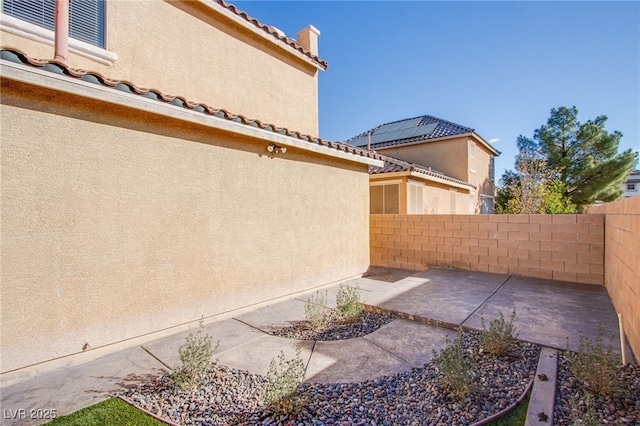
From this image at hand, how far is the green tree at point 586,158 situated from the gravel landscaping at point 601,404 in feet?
80.0

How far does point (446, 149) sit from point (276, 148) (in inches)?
660

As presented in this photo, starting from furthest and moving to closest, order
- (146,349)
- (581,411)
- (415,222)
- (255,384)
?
(415,222)
(146,349)
(255,384)
(581,411)

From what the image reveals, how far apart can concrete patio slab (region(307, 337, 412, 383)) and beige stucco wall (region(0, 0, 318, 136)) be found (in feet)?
21.5

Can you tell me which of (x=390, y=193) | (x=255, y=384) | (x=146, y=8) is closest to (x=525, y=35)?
(x=390, y=193)

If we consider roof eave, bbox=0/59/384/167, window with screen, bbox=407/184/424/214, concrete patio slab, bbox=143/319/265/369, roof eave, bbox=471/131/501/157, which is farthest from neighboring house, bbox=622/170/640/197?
concrete patio slab, bbox=143/319/265/369

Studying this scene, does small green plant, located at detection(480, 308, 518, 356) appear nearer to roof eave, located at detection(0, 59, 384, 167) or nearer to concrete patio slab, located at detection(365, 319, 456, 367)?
concrete patio slab, located at detection(365, 319, 456, 367)

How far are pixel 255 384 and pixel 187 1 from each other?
865 cm

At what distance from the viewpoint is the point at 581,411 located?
2.85 m

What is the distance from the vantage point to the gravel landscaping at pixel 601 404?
268 centimetres

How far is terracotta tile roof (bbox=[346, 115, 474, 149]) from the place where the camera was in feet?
67.6

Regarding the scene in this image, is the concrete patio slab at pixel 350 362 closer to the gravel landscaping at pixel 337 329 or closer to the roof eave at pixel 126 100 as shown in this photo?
the gravel landscaping at pixel 337 329

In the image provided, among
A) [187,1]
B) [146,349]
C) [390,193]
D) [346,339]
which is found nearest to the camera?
[146,349]

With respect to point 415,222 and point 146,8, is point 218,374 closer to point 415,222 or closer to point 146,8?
point 146,8

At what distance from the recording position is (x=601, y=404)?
2.91 m
